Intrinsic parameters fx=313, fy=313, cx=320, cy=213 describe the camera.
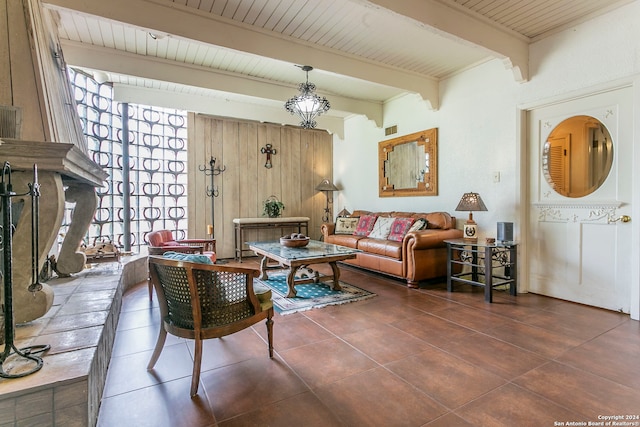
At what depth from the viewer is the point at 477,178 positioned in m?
4.08

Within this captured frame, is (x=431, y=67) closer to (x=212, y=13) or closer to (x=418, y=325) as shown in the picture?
(x=212, y=13)

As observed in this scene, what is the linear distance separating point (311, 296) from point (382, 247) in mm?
1274

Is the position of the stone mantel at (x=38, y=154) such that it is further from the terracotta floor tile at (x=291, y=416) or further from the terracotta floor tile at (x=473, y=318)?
the terracotta floor tile at (x=473, y=318)

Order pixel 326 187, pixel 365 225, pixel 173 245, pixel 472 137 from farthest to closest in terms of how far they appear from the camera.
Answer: pixel 326 187
pixel 365 225
pixel 472 137
pixel 173 245

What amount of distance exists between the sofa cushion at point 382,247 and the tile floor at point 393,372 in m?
1.12

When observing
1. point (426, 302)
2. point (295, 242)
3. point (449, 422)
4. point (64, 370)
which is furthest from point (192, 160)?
point (449, 422)

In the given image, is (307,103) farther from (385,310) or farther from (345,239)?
(385,310)

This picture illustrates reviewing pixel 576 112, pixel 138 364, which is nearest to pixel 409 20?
pixel 576 112

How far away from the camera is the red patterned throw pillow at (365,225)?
16.8 feet

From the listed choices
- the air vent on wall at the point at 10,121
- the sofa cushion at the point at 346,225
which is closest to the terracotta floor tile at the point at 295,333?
the air vent on wall at the point at 10,121

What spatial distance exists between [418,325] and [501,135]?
2.57m

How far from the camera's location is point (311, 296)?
351cm

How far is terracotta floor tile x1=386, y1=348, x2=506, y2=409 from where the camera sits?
1722 millimetres

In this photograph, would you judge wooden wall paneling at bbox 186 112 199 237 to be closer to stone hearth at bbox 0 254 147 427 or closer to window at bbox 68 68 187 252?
window at bbox 68 68 187 252
